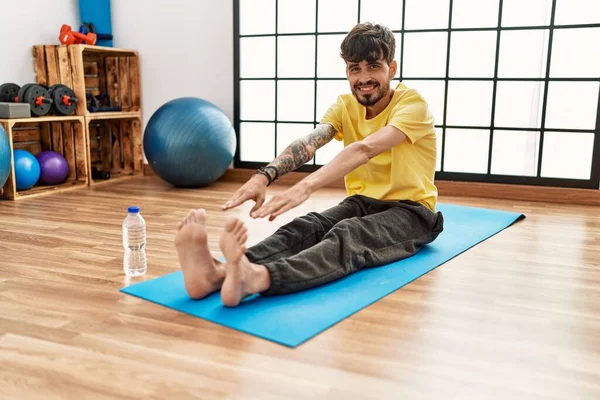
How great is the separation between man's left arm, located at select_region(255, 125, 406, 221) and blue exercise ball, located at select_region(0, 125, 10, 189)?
2.31 metres

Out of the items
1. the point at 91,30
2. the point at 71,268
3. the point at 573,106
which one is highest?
the point at 91,30

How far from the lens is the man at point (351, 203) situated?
1.74 m

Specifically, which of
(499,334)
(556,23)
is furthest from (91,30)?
(499,334)

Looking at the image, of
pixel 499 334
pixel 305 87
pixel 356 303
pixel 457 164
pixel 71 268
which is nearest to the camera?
pixel 499 334

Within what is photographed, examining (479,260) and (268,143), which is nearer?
(479,260)

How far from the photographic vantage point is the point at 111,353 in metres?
1.49

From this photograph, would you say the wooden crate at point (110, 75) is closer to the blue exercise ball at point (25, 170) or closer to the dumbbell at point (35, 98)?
the dumbbell at point (35, 98)

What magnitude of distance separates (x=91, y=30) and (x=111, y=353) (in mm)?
3597

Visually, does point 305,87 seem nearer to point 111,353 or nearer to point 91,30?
point 91,30

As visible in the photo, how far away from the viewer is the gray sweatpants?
188 centimetres

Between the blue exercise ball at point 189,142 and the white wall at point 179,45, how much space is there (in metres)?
0.50

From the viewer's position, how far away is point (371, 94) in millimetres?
2209

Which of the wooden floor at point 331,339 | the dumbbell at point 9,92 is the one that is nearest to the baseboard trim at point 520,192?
the wooden floor at point 331,339

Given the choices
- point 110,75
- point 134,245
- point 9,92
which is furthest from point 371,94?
point 110,75
